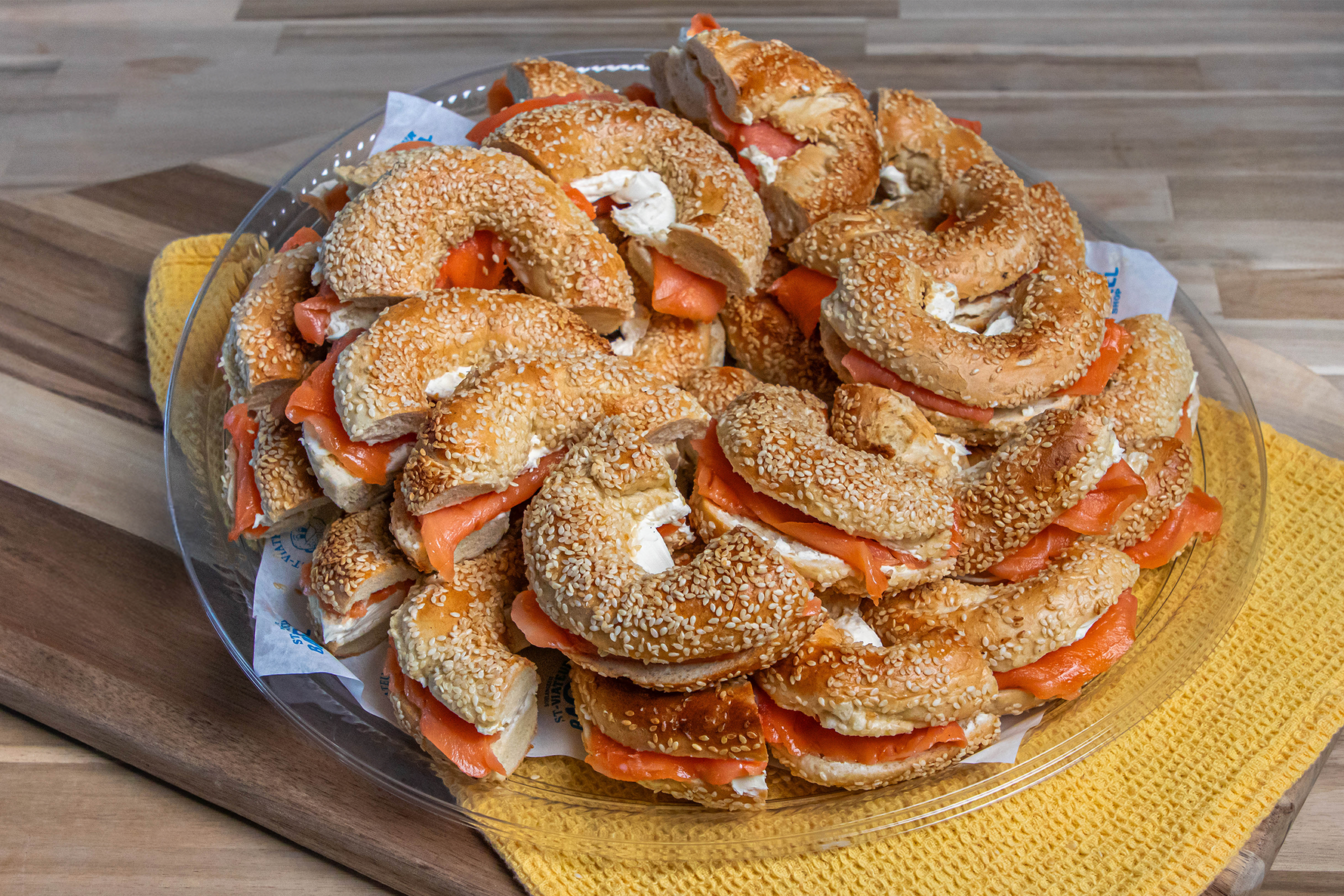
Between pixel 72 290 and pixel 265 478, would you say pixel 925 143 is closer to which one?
pixel 265 478

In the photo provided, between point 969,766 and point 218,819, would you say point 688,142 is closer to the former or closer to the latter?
point 969,766

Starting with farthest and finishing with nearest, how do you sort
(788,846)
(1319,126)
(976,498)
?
1. (1319,126)
2. (976,498)
3. (788,846)

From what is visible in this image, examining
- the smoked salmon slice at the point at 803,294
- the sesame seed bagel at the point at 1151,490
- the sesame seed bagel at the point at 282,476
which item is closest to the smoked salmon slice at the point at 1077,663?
the sesame seed bagel at the point at 1151,490

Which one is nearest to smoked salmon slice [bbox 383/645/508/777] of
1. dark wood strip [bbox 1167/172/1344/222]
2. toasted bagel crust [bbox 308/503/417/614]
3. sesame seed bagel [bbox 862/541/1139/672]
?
toasted bagel crust [bbox 308/503/417/614]

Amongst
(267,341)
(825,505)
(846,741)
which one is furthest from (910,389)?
(267,341)

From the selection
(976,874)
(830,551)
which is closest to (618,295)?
(830,551)

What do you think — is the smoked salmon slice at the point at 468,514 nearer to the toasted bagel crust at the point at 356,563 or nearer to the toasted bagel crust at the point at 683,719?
the toasted bagel crust at the point at 356,563

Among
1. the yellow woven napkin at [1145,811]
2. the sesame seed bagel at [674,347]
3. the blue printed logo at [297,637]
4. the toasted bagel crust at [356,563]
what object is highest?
the sesame seed bagel at [674,347]
